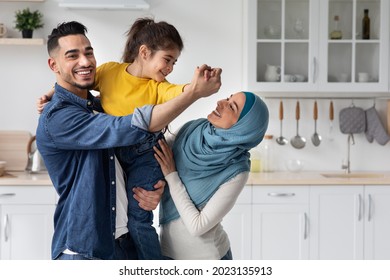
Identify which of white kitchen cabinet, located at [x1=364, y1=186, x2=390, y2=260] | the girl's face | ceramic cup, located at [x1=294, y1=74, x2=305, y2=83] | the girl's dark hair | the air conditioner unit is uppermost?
the air conditioner unit

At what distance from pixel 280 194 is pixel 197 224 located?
2178mm

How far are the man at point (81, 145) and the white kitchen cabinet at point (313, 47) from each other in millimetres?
2505

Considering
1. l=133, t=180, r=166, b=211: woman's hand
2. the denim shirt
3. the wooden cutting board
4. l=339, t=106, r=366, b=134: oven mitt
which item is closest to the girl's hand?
the denim shirt

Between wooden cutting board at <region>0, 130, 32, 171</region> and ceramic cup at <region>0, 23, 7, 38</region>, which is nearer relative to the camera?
ceramic cup at <region>0, 23, 7, 38</region>

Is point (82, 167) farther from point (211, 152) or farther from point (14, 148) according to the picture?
point (14, 148)

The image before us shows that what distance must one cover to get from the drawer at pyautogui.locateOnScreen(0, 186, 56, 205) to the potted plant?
99 cm

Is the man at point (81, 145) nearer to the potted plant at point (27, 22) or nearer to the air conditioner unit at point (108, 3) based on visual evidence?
the air conditioner unit at point (108, 3)

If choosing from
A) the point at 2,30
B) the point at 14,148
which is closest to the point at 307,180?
the point at 14,148

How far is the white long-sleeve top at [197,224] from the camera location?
194 cm

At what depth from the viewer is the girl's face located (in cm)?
193

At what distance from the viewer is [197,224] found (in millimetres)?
1938

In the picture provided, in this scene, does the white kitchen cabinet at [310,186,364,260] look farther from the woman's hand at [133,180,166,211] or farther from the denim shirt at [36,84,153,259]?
the denim shirt at [36,84,153,259]
